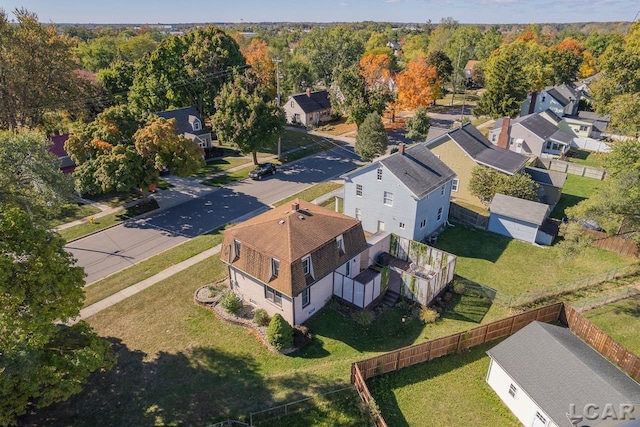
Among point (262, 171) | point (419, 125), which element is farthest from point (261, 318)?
point (419, 125)

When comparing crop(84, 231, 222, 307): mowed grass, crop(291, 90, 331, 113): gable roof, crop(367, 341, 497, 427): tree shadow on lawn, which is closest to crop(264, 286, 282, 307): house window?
crop(367, 341, 497, 427): tree shadow on lawn

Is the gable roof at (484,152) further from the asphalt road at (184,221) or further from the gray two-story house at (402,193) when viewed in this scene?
the asphalt road at (184,221)

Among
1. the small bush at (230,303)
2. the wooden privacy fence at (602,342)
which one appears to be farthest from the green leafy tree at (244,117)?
the wooden privacy fence at (602,342)

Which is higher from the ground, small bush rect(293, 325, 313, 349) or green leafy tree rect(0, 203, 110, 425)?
green leafy tree rect(0, 203, 110, 425)

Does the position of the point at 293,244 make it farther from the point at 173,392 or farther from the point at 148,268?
the point at 148,268

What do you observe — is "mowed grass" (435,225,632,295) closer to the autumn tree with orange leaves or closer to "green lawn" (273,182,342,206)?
"green lawn" (273,182,342,206)

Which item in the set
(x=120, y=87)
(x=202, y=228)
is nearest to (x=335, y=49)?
(x=120, y=87)
